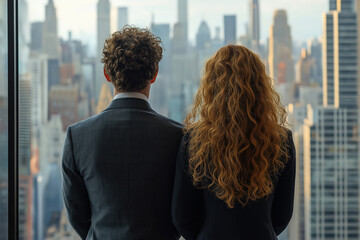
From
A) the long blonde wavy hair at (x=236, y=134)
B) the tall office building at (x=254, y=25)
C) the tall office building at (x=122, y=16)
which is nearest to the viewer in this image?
the long blonde wavy hair at (x=236, y=134)

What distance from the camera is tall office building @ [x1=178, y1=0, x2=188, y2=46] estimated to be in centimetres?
332

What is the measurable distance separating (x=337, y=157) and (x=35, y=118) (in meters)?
3.33

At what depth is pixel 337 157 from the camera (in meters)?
4.59

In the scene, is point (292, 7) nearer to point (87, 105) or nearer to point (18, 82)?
point (87, 105)

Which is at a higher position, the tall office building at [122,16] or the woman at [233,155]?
the tall office building at [122,16]

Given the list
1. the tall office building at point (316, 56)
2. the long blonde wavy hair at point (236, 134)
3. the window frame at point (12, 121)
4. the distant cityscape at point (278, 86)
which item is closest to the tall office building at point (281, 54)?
the distant cityscape at point (278, 86)

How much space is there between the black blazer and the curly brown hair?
196 mm

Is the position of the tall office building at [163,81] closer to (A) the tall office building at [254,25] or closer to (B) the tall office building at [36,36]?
(A) the tall office building at [254,25]

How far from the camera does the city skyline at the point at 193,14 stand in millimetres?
3004

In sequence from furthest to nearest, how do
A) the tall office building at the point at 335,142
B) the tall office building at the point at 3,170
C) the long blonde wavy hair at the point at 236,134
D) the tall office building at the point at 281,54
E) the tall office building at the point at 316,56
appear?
1. the tall office building at the point at 335,142
2. the tall office building at the point at 316,56
3. the tall office building at the point at 281,54
4. the tall office building at the point at 3,170
5. the long blonde wavy hair at the point at 236,134

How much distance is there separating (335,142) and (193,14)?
2.17m

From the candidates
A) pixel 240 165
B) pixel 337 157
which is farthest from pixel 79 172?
pixel 337 157

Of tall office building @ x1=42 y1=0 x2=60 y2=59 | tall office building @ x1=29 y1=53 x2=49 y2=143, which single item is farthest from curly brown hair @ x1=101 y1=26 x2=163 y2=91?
tall office building @ x1=42 y1=0 x2=60 y2=59

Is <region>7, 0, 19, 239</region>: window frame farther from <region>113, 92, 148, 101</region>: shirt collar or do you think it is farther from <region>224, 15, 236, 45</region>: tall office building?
<region>224, 15, 236, 45</region>: tall office building
